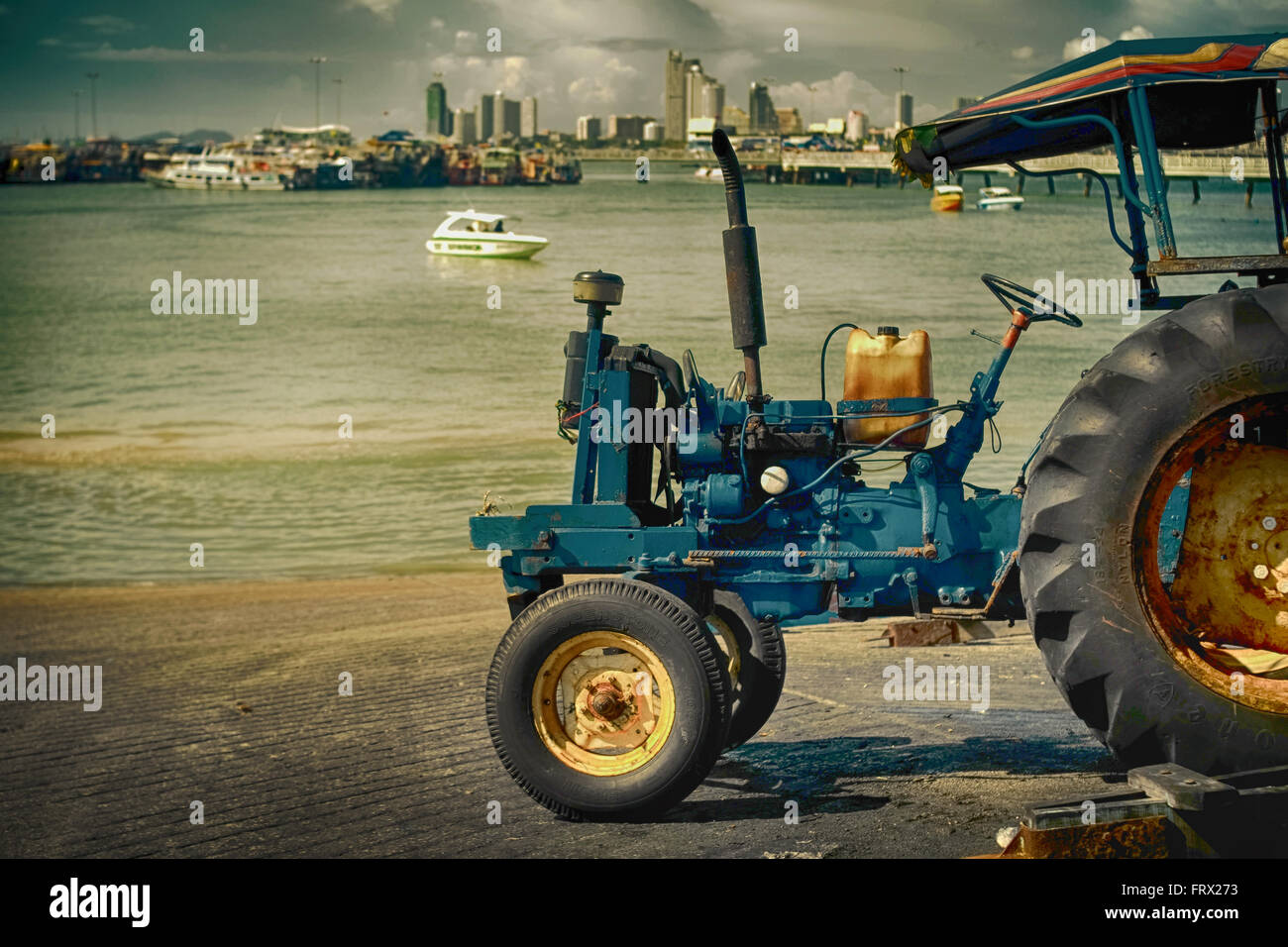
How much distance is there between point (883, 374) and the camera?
22.2ft

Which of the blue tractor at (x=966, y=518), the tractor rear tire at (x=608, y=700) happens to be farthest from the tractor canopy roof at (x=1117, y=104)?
the tractor rear tire at (x=608, y=700)

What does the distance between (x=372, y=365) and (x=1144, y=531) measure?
29768 millimetres

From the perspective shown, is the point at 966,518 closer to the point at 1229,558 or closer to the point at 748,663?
the point at 1229,558

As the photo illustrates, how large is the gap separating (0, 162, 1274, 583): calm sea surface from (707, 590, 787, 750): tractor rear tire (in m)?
2.37

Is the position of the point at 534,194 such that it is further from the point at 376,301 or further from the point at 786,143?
the point at 376,301

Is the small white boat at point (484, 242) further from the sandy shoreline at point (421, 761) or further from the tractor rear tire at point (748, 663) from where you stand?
the tractor rear tire at point (748, 663)

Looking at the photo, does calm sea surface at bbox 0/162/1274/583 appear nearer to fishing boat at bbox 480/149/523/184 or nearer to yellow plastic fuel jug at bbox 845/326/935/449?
yellow plastic fuel jug at bbox 845/326/935/449

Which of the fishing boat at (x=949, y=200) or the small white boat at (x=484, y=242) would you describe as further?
the fishing boat at (x=949, y=200)

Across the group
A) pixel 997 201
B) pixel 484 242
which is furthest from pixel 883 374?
pixel 997 201

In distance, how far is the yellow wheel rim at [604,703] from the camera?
6.17m

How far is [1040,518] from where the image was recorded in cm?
544

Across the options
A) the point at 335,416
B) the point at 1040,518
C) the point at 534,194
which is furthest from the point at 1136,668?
the point at 534,194

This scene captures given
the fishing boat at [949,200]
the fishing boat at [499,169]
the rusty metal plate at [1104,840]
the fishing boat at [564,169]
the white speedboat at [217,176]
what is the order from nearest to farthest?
the rusty metal plate at [1104,840] → the fishing boat at [949,200] → the white speedboat at [217,176] → the fishing boat at [499,169] → the fishing boat at [564,169]

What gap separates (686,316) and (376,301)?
15.6 meters
